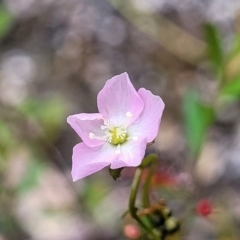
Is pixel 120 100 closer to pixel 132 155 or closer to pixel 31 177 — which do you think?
pixel 132 155

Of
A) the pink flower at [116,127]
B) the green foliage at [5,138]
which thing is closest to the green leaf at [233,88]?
the pink flower at [116,127]

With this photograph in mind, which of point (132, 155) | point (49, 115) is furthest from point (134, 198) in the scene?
point (49, 115)

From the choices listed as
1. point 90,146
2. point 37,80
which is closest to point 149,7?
point 37,80

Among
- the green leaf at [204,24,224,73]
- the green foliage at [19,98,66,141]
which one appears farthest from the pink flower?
the green foliage at [19,98,66,141]

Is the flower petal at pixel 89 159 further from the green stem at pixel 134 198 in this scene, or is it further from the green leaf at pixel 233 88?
the green leaf at pixel 233 88

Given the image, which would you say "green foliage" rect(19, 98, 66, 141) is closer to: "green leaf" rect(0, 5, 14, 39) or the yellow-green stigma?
"green leaf" rect(0, 5, 14, 39)

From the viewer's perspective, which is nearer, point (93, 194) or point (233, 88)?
point (233, 88)
